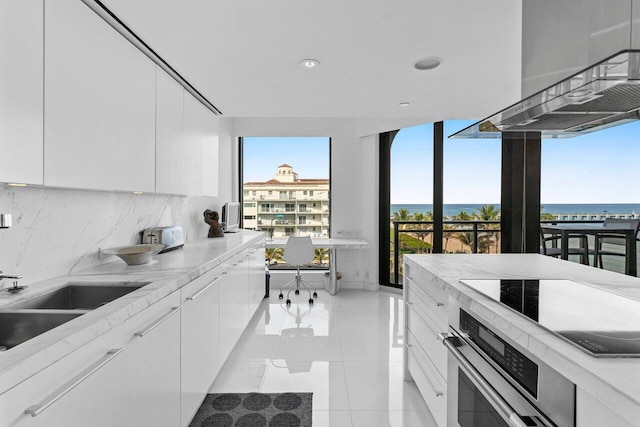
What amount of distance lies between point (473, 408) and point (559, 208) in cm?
209

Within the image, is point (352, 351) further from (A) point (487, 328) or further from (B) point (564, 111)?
(B) point (564, 111)

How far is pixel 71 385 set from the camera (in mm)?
1009

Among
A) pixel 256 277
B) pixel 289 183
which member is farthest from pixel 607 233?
pixel 289 183

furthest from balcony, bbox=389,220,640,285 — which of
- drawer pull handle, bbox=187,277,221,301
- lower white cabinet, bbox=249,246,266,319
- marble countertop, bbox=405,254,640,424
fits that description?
drawer pull handle, bbox=187,277,221,301

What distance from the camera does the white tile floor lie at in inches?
87.3

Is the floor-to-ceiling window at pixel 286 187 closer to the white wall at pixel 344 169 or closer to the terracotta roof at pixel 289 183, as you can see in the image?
the terracotta roof at pixel 289 183

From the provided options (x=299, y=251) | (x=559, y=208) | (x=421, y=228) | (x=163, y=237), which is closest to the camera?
(x=163, y=237)

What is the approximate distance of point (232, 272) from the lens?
286 cm

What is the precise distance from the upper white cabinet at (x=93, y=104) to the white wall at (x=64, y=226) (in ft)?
0.87

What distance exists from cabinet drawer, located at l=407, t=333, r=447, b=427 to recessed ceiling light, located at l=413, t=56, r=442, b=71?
1882 millimetres

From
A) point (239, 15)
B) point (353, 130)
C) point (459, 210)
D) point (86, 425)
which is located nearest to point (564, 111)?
point (239, 15)

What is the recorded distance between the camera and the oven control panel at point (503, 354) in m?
1.02

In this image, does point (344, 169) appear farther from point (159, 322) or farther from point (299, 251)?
point (159, 322)

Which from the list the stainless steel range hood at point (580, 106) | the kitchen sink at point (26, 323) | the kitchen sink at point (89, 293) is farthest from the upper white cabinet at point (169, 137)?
the stainless steel range hood at point (580, 106)
